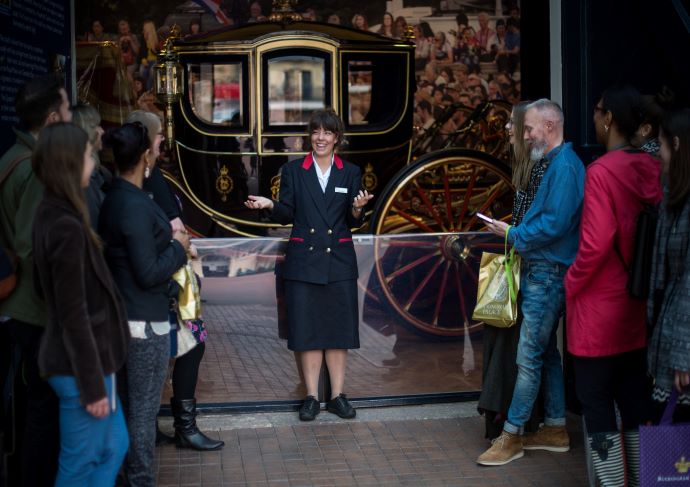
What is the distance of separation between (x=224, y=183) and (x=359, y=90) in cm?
133

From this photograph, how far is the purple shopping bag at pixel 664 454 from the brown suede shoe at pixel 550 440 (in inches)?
57.7

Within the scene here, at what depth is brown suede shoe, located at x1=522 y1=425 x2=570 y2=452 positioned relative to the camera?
15.8ft

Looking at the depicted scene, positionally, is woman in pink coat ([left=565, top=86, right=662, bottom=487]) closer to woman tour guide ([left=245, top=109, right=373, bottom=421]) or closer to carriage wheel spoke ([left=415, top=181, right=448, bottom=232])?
woman tour guide ([left=245, top=109, right=373, bottom=421])

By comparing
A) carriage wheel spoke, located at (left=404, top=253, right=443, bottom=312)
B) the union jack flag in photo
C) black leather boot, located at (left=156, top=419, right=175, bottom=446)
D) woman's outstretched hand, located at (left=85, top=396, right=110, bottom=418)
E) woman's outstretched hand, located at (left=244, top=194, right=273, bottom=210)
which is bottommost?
black leather boot, located at (left=156, top=419, right=175, bottom=446)

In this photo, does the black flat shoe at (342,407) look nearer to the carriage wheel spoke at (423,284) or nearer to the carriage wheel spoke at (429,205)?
the carriage wheel spoke at (423,284)

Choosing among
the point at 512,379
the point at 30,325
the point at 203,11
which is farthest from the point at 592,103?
the point at 203,11

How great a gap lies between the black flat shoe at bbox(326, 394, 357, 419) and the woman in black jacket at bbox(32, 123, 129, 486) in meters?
2.21

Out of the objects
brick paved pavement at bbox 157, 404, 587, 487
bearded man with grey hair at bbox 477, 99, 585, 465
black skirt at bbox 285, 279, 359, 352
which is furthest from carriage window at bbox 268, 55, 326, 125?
bearded man with grey hair at bbox 477, 99, 585, 465

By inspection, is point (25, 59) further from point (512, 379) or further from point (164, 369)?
point (512, 379)

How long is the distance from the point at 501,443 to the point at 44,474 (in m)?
2.13

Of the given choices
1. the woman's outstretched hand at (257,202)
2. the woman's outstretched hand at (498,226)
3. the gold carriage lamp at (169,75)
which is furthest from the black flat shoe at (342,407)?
the gold carriage lamp at (169,75)

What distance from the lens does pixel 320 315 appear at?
530 cm

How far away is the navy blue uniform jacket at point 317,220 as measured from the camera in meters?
5.23

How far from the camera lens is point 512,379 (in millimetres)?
4785
